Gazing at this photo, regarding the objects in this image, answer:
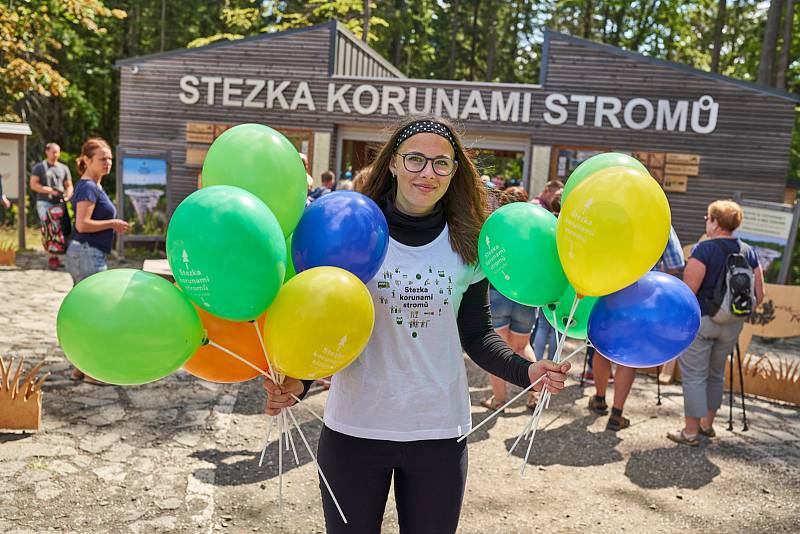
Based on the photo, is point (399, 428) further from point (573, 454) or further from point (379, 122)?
point (379, 122)

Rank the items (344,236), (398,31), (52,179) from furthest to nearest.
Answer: (398,31), (52,179), (344,236)

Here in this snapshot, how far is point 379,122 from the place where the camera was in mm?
13031

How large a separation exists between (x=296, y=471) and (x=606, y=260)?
2.84m

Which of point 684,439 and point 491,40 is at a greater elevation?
point 491,40

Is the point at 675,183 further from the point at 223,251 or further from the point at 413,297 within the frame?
the point at 223,251

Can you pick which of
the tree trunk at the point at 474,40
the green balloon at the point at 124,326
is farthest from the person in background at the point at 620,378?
the tree trunk at the point at 474,40

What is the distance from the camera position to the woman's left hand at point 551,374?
2.05 metres

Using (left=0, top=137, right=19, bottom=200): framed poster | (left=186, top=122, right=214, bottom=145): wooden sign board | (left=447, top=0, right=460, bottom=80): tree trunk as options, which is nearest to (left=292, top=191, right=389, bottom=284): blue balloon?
(left=0, top=137, right=19, bottom=200): framed poster

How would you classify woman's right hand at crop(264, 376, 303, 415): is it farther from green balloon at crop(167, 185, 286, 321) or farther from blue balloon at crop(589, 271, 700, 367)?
blue balloon at crop(589, 271, 700, 367)

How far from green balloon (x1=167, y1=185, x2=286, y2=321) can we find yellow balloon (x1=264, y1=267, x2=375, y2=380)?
91 millimetres

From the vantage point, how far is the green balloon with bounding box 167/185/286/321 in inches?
71.6


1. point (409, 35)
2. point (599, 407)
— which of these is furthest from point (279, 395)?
point (409, 35)

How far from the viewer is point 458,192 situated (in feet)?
7.44

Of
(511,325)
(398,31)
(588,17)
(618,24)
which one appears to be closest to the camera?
(511,325)
